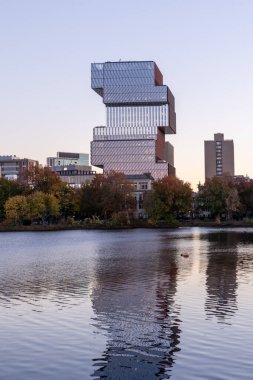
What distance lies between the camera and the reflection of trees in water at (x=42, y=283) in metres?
27.9

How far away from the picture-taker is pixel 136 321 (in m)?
21.8

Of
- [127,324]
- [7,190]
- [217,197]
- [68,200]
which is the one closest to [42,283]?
[127,324]

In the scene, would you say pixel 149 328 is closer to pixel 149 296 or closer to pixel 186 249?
pixel 149 296

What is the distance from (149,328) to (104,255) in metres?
35.3

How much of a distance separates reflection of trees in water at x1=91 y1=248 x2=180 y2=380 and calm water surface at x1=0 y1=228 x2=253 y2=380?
29 mm

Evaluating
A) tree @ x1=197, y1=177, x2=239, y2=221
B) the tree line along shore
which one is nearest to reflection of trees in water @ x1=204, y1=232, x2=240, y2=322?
the tree line along shore

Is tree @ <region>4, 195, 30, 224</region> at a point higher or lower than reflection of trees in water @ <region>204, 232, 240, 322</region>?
higher

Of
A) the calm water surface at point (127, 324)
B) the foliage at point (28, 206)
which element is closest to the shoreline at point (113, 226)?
the foliage at point (28, 206)

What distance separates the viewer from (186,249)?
6212 centimetres

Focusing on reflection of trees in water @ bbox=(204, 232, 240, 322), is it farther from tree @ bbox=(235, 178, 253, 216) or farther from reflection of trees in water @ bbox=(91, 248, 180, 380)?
tree @ bbox=(235, 178, 253, 216)

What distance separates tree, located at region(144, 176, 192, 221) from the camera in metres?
137

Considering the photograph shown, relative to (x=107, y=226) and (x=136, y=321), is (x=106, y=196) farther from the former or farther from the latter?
(x=136, y=321)

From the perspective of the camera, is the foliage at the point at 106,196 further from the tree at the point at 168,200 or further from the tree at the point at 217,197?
the tree at the point at 217,197

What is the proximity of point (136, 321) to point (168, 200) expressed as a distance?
379 feet
